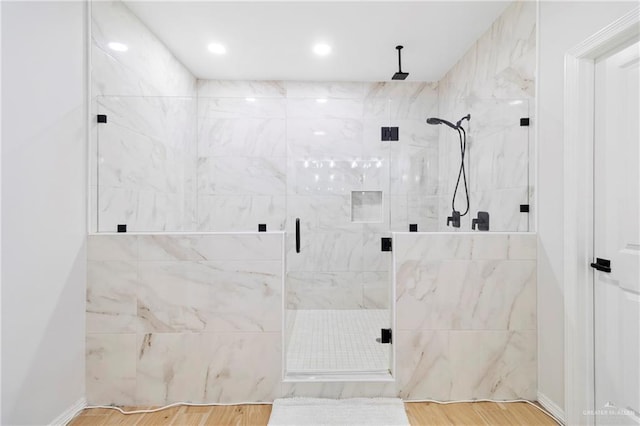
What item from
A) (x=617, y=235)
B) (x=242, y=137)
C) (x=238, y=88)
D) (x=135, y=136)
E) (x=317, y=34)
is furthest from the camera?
(x=238, y=88)

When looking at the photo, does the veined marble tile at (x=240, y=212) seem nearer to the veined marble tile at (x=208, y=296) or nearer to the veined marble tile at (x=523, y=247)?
the veined marble tile at (x=208, y=296)

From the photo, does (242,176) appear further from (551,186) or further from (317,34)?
(551,186)

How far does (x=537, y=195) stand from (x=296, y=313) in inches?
65.6

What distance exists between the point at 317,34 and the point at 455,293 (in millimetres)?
2139

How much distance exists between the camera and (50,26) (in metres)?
1.79

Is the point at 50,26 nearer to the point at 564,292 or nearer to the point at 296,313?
the point at 296,313

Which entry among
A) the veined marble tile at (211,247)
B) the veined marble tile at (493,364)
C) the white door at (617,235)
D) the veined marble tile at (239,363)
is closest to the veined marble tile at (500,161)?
the white door at (617,235)

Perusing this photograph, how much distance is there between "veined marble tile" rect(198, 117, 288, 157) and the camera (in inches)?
91.8

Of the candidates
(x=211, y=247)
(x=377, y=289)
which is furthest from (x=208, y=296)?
(x=377, y=289)

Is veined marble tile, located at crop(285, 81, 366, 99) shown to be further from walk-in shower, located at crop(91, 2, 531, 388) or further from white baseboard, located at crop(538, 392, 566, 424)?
white baseboard, located at crop(538, 392, 566, 424)

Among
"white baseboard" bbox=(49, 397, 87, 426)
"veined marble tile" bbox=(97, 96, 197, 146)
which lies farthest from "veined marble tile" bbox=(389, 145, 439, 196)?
"white baseboard" bbox=(49, 397, 87, 426)

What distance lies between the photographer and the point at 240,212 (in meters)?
2.23

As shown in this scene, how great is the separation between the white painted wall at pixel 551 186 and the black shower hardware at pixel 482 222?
0.29 meters

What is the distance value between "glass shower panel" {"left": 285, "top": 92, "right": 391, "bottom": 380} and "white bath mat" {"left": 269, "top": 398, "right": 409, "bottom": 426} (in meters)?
0.16
